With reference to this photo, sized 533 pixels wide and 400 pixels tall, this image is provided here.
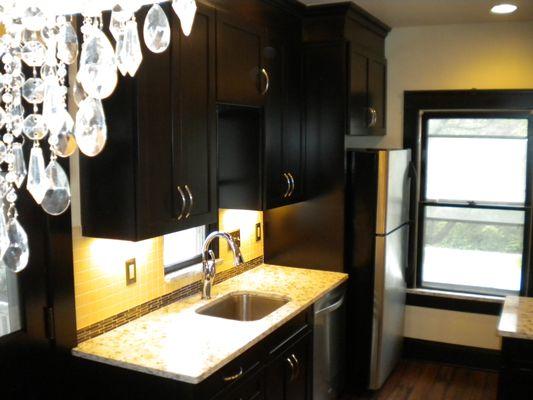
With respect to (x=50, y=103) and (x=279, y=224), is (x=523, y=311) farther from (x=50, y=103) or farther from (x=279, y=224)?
(x=50, y=103)

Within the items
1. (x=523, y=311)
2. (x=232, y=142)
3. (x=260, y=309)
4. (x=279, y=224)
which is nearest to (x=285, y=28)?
(x=232, y=142)

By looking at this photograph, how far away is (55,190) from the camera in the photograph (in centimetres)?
87

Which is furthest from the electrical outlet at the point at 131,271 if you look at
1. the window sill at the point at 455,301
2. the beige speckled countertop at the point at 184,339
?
Answer: the window sill at the point at 455,301

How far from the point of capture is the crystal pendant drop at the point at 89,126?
80 centimetres

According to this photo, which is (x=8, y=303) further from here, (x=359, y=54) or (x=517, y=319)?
(x=359, y=54)

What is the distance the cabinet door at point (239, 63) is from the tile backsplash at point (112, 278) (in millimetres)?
830

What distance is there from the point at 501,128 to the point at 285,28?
1.88 m

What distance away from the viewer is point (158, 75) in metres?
2.33

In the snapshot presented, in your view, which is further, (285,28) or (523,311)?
(285,28)

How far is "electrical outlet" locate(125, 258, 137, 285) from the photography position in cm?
266

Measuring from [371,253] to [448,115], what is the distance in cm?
134

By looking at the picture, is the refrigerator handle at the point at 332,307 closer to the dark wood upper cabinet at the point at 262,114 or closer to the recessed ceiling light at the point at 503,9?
the dark wood upper cabinet at the point at 262,114

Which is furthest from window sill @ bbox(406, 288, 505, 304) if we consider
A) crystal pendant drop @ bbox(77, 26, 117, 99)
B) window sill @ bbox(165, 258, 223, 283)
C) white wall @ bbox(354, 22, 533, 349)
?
crystal pendant drop @ bbox(77, 26, 117, 99)

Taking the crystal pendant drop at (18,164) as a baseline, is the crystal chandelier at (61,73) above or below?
above
